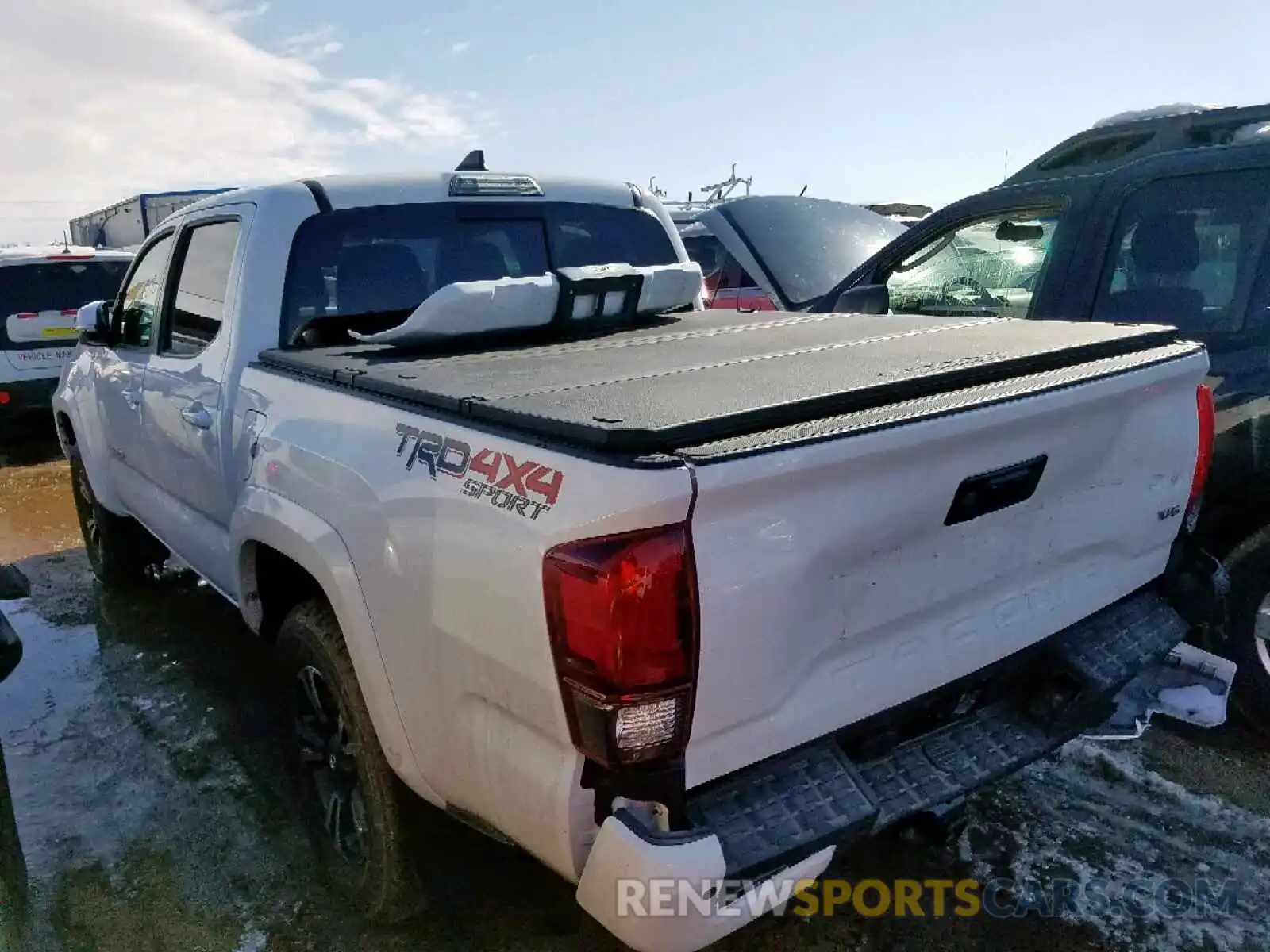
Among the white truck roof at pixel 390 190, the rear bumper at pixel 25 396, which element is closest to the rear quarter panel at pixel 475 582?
the white truck roof at pixel 390 190

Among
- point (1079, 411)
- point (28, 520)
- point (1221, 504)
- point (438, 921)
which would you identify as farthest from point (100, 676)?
point (1221, 504)

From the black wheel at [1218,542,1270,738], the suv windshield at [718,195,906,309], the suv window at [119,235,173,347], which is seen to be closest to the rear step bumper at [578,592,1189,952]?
the black wheel at [1218,542,1270,738]

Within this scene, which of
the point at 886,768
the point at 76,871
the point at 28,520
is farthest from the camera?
the point at 28,520

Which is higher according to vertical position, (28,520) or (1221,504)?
(1221,504)

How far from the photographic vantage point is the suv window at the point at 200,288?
131 inches

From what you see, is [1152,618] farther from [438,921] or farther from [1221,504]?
[438,921]

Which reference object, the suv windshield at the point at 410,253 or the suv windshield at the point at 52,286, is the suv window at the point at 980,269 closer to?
the suv windshield at the point at 410,253

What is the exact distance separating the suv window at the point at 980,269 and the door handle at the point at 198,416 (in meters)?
2.82

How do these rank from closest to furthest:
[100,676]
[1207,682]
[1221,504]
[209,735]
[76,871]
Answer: [1207,682], [76,871], [1221,504], [209,735], [100,676]

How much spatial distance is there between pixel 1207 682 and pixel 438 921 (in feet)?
7.00

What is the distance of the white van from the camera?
814cm

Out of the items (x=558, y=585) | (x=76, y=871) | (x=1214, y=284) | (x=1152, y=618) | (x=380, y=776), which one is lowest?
(x=76, y=871)

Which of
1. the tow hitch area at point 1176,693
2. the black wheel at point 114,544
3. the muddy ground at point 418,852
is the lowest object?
the muddy ground at point 418,852

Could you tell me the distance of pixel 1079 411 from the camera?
2129 mm
